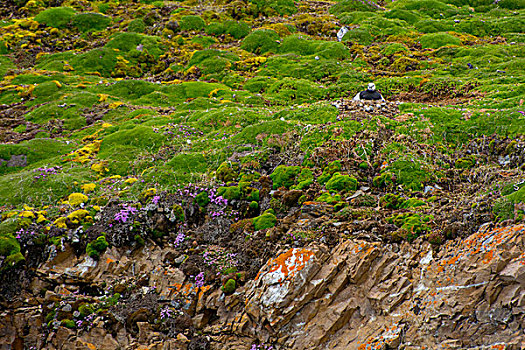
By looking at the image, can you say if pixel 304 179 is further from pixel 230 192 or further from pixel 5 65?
pixel 5 65

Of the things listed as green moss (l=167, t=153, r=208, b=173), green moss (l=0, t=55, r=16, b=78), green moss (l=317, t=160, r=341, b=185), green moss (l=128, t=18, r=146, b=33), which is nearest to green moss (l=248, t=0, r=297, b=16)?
green moss (l=128, t=18, r=146, b=33)

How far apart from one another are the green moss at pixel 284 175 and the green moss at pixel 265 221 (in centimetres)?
176

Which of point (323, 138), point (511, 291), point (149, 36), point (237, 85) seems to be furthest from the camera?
point (149, 36)

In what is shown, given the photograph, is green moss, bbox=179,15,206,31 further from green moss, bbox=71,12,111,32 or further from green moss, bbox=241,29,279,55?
green moss, bbox=71,12,111,32

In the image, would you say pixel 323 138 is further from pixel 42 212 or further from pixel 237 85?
pixel 237 85

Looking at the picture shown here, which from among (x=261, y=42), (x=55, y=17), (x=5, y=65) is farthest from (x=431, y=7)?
(x=5, y=65)

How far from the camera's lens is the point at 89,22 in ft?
150

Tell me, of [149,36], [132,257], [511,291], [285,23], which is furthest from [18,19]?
[511,291]

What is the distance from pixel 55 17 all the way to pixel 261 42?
2754cm

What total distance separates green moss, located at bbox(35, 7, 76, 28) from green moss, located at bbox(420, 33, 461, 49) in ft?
140

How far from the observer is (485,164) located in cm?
1391

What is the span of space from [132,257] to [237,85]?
68.4 ft

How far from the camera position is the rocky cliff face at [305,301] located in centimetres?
847

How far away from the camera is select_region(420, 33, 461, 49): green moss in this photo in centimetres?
3497
